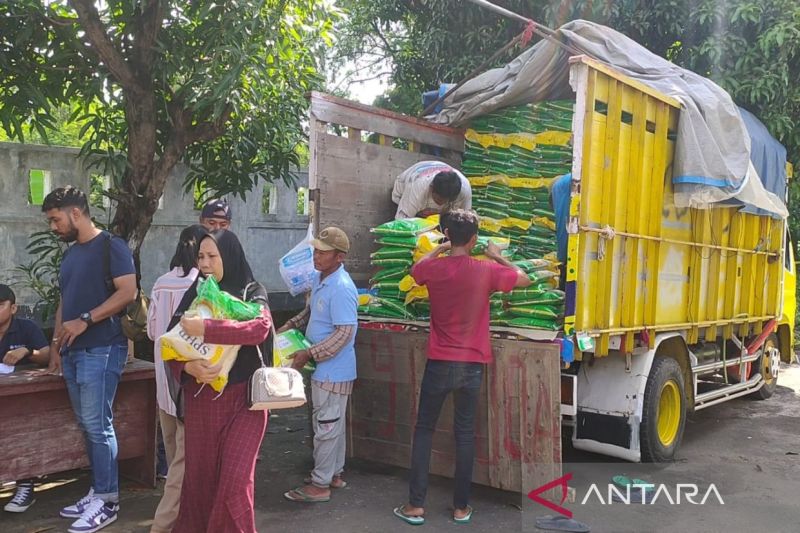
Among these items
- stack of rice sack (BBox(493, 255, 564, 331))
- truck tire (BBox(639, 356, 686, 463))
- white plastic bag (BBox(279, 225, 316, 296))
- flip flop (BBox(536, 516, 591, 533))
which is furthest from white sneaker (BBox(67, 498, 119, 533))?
truck tire (BBox(639, 356, 686, 463))

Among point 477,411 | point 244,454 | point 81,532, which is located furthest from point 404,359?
point 81,532

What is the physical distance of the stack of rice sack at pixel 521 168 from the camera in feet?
17.5

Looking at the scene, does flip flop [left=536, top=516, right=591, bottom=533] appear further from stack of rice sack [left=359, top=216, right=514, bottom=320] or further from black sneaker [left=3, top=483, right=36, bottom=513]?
black sneaker [left=3, top=483, right=36, bottom=513]

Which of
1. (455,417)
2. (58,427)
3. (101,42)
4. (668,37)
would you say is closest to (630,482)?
(455,417)

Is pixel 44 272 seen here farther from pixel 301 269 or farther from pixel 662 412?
pixel 662 412

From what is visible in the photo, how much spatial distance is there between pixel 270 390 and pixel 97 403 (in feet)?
4.61

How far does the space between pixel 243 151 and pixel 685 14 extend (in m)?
5.47

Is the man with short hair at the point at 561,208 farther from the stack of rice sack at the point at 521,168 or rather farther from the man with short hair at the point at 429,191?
the man with short hair at the point at 429,191

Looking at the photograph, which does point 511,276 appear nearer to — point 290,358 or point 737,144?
point 290,358

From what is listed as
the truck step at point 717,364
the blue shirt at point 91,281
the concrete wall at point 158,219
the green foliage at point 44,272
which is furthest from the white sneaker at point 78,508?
the truck step at point 717,364

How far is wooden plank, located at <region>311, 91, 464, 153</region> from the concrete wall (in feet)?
11.5

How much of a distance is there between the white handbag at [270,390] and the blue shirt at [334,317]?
1.11 metres

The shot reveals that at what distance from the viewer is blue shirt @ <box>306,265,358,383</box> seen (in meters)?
4.23

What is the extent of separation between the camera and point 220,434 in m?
3.13
